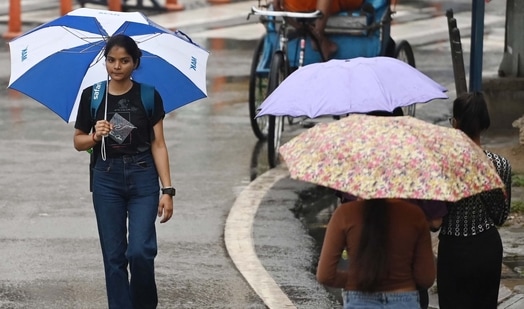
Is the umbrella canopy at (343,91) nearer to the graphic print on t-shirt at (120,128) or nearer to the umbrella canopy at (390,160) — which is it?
the umbrella canopy at (390,160)

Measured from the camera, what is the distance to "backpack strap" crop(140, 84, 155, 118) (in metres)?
6.45

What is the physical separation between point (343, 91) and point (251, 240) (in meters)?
3.41

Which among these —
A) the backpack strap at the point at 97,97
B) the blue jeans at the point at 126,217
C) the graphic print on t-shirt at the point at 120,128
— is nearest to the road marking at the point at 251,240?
the blue jeans at the point at 126,217

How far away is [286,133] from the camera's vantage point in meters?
12.6

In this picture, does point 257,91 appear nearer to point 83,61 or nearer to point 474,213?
point 83,61

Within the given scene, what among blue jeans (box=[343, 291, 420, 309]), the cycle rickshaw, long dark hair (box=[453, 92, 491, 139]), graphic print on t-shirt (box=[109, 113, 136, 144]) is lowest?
the cycle rickshaw

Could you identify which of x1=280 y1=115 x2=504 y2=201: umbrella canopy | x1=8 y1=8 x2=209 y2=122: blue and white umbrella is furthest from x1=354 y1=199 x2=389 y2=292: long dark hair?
x1=8 y1=8 x2=209 y2=122: blue and white umbrella

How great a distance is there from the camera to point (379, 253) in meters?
4.64

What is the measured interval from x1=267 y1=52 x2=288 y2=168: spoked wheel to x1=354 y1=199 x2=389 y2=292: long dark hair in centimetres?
625

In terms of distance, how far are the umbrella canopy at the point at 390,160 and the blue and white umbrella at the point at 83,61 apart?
2078mm

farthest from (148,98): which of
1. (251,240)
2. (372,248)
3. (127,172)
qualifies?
(251,240)

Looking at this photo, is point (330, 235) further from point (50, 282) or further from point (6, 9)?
point (6, 9)

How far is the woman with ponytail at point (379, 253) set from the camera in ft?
15.3

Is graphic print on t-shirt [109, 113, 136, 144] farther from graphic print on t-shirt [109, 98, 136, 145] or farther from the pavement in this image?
the pavement
